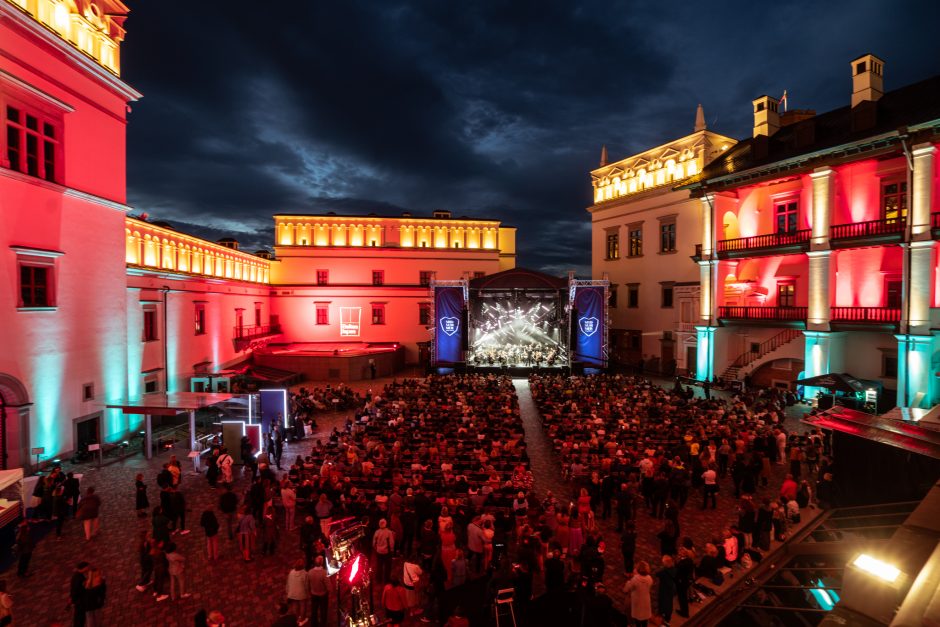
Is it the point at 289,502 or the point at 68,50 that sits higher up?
the point at 68,50

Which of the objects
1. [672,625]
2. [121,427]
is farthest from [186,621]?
[121,427]

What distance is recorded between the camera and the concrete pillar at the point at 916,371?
1884 cm

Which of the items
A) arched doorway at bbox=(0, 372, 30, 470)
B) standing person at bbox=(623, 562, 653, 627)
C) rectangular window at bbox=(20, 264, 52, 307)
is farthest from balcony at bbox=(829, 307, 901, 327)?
arched doorway at bbox=(0, 372, 30, 470)

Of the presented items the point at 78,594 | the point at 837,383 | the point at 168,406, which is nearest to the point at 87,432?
the point at 168,406

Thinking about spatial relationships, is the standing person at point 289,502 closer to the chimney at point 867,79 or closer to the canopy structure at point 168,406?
the canopy structure at point 168,406

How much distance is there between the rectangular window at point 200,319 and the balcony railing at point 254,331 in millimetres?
4209

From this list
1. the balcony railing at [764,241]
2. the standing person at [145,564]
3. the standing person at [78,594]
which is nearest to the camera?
the standing person at [78,594]

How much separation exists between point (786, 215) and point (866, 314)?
23.7 feet

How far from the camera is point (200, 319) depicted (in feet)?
88.6

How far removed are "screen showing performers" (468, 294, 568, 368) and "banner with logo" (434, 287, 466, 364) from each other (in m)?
1.02

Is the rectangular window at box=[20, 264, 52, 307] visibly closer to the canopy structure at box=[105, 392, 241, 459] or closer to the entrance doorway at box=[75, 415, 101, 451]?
the canopy structure at box=[105, 392, 241, 459]

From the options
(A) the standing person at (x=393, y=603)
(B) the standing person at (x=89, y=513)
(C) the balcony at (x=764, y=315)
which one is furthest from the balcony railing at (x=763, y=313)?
(B) the standing person at (x=89, y=513)

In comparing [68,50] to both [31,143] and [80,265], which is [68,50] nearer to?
[31,143]

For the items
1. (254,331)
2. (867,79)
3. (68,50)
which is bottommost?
(254,331)
